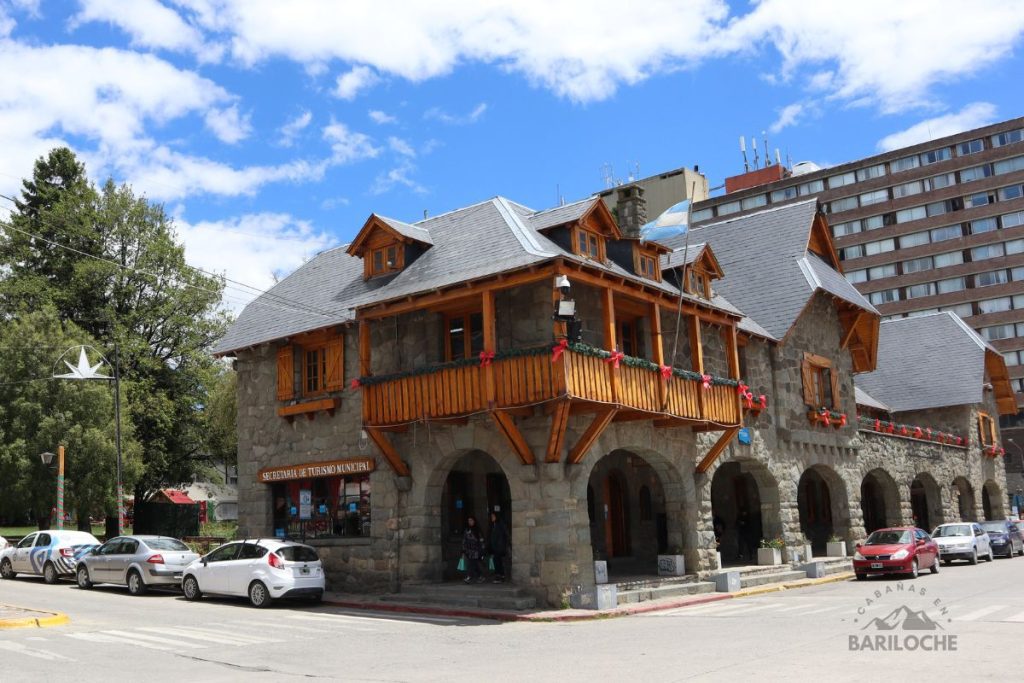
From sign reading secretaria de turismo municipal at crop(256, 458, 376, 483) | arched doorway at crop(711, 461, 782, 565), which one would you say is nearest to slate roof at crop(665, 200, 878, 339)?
arched doorway at crop(711, 461, 782, 565)

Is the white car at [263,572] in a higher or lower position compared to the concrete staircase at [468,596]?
higher

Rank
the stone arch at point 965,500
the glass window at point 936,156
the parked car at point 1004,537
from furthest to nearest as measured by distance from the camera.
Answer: the glass window at point 936,156, the stone arch at point 965,500, the parked car at point 1004,537

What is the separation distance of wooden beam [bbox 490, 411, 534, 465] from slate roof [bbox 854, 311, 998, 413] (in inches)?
1127

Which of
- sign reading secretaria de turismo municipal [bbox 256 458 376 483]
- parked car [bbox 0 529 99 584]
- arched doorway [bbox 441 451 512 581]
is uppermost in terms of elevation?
sign reading secretaria de turismo municipal [bbox 256 458 376 483]

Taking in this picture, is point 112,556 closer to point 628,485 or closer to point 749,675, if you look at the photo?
point 628,485

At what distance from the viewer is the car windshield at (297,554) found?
64.5 ft

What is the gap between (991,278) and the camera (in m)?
71.4

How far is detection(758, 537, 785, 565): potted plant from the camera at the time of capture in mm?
25625

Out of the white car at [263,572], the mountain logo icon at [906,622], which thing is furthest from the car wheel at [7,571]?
the mountain logo icon at [906,622]

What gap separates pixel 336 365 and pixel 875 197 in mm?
64241

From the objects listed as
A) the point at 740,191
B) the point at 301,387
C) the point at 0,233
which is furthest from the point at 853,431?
the point at 740,191

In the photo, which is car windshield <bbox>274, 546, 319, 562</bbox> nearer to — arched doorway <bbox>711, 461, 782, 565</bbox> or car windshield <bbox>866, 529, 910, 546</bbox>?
arched doorway <bbox>711, 461, 782, 565</bbox>

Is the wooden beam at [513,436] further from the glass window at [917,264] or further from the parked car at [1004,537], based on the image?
the glass window at [917,264]

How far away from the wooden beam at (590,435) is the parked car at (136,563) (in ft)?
32.6
